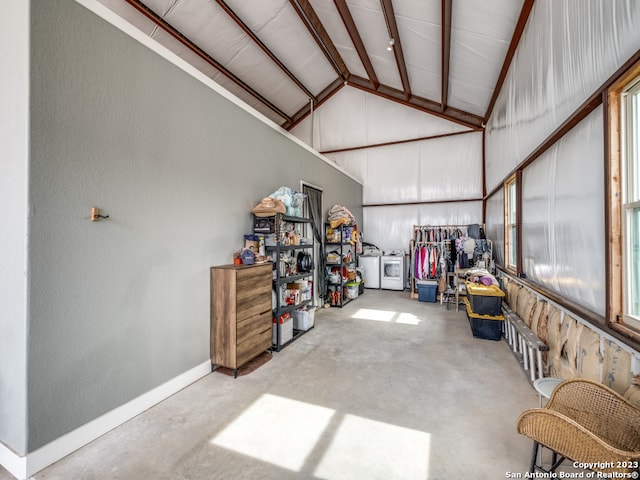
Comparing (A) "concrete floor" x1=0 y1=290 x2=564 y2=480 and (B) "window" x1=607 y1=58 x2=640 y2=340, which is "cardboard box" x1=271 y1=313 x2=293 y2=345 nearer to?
(A) "concrete floor" x1=0 y1=290 x2=564 y2=480

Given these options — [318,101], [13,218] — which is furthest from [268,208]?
[318,101]

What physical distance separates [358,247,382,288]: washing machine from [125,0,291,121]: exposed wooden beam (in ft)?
16.5

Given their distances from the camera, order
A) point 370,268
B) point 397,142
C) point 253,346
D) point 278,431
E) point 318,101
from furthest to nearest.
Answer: point 318,101 < point 397,142 < point 370,268 < point 253,346 < point 278,431

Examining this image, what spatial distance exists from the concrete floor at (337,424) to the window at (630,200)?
3.91 ft

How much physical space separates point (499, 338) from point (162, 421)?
4.19 metres

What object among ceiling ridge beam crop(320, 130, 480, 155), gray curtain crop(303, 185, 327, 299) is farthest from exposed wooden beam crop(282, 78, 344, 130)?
gray curtain crop(303, 185, 327, 299)

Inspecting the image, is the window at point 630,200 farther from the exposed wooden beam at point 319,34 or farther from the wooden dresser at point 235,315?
the exposed wooden beam at point 319,34

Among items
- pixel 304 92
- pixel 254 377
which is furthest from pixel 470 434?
pixel 304 92

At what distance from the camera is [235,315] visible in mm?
2881

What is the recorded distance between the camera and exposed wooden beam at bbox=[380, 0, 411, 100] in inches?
167

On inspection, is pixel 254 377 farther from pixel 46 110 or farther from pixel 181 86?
pixel 181 86

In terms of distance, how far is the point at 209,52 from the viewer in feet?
18.0

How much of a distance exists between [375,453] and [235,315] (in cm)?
173

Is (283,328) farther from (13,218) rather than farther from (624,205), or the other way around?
(624,205)
